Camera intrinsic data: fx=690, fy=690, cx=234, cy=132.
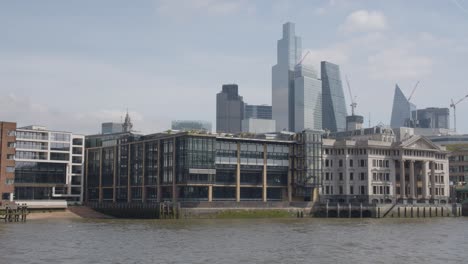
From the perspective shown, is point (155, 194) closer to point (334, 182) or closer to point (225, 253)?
point (334, 182)

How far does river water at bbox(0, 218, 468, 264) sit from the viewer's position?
74938mm

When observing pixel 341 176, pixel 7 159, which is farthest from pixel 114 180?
pixel 341 176

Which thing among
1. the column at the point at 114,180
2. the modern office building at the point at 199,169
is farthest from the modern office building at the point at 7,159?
the modern office building at the point at 199,169

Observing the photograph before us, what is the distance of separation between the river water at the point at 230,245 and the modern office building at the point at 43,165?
70.5 metres

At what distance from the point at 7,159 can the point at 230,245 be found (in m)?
102

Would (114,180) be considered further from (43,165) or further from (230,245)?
(230,245)

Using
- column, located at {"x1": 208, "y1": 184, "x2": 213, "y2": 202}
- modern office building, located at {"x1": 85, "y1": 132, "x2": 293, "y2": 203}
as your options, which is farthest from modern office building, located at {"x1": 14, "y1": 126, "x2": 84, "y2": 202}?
column, located at {"x1": 208, "y1": 184, "x2": 213, "y2": 202}

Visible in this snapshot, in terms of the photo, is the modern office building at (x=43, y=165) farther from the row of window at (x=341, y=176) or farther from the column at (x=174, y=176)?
the row of window at (x=341, y=176)

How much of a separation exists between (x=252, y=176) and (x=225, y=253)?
4001 inches

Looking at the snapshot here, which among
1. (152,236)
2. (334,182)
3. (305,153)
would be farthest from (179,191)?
(152,236)

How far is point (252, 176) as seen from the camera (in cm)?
18075

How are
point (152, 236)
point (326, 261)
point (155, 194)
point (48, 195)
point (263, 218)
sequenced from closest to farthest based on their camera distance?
point (326, 261), point (152, 236), point (263, 218), point (155, 194), point (48, 195)

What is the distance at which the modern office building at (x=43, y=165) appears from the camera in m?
186

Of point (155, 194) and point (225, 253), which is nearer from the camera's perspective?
point (225, 253)
